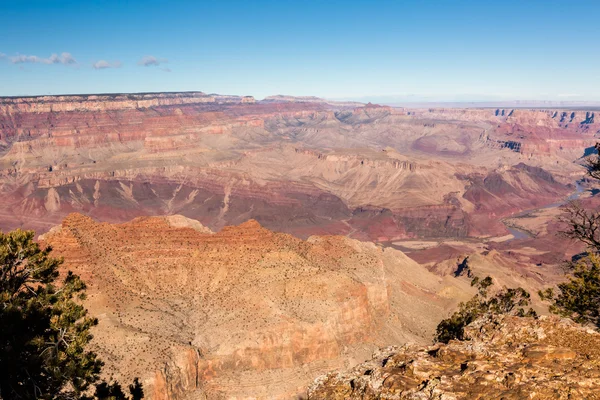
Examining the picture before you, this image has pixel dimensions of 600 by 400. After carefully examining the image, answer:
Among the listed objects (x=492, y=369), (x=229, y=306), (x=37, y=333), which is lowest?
(x=229, y=306)

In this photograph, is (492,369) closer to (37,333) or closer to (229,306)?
(37,333)

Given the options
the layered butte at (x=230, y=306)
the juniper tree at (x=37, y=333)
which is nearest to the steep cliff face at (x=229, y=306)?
the layered butte at (x=230, y=306)

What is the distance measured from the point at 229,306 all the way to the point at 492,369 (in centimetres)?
4237

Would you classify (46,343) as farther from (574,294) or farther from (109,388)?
(574,294)

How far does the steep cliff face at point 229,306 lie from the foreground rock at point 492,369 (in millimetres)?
30329

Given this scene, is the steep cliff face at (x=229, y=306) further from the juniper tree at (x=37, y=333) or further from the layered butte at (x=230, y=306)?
the juniper tree at (x=37, y=333)

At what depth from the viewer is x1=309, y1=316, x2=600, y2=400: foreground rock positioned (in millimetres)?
13492

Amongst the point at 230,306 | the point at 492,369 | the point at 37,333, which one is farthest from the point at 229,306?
the point at 492,369

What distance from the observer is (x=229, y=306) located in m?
53.2

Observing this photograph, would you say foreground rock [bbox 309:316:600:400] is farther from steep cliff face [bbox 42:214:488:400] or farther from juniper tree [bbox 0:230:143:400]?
steep cliff face [bbox 42:214:488:400]

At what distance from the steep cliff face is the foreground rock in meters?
30.3

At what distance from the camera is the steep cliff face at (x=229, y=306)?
44594 millimetres

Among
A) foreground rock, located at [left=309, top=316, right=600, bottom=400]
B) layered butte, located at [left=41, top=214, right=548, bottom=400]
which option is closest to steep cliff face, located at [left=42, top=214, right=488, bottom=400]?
layered butte, located at [left=41, top=214, right=548, bottom=400]

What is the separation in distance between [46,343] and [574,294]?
31.3 m
